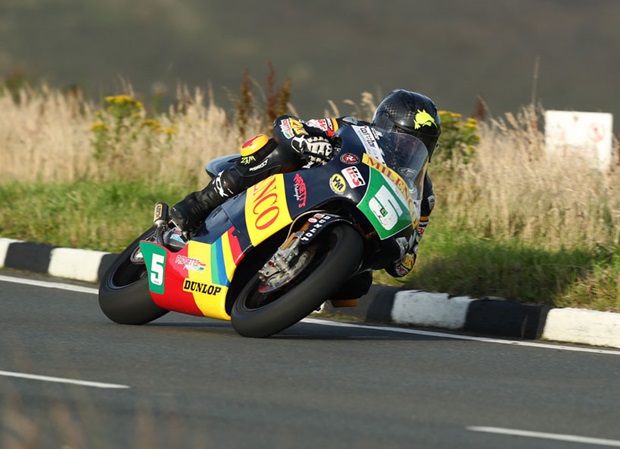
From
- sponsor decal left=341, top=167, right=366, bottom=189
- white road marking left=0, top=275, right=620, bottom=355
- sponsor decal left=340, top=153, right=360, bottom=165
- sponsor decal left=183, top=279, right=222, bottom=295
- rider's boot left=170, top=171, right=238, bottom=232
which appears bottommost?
white road marking left=0, top=275, right=620, bottom=355

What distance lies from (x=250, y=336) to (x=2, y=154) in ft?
29.4

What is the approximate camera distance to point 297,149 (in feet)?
24.3

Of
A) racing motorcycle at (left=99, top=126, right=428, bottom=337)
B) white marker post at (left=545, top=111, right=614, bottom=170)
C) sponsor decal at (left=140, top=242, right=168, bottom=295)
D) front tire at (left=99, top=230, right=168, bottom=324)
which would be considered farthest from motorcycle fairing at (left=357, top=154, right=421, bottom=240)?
white marker post at (left=545, top=111, right=614, bottom=170)

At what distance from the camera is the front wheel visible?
269 inches

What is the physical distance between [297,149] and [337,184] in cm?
41

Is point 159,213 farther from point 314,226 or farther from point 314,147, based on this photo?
point 314,226

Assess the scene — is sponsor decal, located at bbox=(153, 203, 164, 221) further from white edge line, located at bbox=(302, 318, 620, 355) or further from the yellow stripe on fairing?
white edge line, located at bbox=(302, 318, 620, 355)

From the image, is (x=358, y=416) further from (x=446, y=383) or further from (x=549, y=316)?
(x=549, y=316)

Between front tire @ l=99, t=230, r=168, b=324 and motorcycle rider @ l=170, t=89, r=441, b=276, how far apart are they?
54 centimetres

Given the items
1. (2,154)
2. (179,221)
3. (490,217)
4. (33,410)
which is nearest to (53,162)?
(2,154)

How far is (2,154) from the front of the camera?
50.9 ft

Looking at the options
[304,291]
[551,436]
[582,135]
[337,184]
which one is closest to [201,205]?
[337,184]

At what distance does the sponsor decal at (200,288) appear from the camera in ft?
24.4

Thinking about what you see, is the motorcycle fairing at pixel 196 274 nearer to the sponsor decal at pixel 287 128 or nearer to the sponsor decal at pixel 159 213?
the sponsor decal at pixel 159 213
